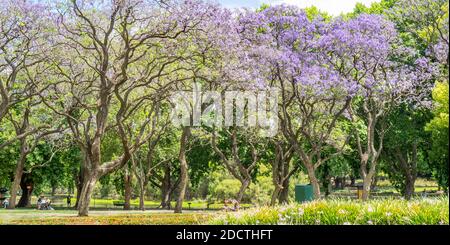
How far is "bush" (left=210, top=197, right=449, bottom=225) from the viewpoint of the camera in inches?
484

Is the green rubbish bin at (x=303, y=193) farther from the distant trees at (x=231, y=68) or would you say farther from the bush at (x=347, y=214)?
the bush at (x=347, y=214)

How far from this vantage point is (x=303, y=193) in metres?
29.8

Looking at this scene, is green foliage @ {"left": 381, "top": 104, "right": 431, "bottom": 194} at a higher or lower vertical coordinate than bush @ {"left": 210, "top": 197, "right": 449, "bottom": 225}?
higher

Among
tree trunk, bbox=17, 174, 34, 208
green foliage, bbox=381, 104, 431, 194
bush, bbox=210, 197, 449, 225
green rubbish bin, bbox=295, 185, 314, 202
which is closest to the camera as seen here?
→ bush, bbox=210, 197, 449, 225

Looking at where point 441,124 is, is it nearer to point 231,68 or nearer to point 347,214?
point 347,214

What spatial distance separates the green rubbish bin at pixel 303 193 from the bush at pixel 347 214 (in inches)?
593

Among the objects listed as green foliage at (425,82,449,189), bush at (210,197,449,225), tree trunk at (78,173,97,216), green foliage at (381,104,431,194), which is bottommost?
bush at (210,197,449,225)

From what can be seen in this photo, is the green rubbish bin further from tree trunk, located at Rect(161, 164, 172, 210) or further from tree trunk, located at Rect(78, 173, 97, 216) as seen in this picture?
tree trunk, located at Rect(161, 164, 172, 210)

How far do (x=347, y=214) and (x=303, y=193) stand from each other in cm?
1663

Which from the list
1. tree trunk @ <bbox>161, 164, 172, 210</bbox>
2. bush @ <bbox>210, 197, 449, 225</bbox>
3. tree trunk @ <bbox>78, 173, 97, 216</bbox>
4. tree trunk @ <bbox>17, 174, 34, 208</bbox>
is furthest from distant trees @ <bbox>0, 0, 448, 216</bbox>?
tree trunk @ <bbox>161, 164, 172, 210</bbox>

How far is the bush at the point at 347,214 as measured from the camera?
40.4 feet

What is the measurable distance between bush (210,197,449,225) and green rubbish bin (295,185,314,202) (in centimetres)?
1507

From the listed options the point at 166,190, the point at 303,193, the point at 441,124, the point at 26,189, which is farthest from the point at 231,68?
the point at 26,189
